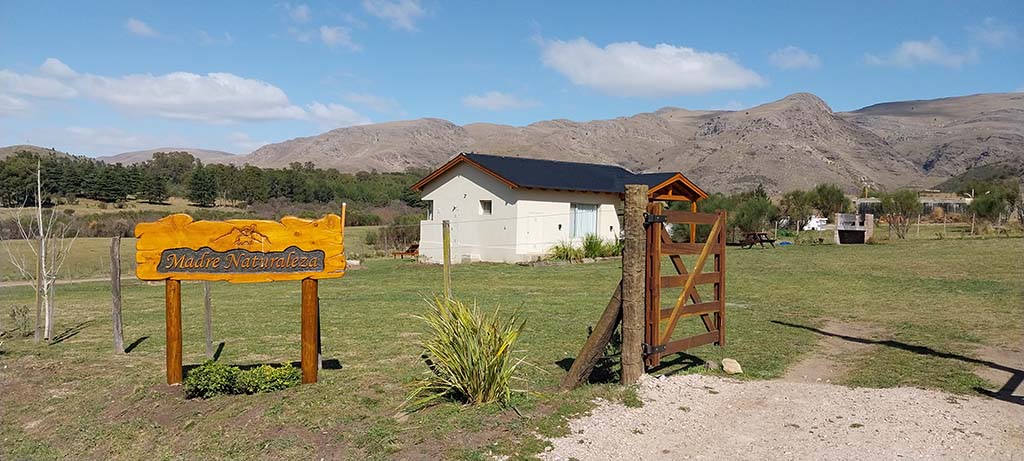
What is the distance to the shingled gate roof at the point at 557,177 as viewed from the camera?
83.6ft

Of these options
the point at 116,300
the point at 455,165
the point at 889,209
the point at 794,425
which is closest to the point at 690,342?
the point at 794,425

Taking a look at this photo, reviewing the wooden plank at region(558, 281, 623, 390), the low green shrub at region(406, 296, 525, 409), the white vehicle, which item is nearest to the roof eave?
the wooden plank at region(558, 281, 623, 390)

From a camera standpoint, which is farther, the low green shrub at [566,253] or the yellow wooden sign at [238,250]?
the low green shrub at [566,253]

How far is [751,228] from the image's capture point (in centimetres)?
3419

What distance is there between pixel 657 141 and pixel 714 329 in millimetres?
132930

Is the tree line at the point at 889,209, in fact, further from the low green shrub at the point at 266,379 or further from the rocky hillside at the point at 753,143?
the rocky hillside at the point at 753,143

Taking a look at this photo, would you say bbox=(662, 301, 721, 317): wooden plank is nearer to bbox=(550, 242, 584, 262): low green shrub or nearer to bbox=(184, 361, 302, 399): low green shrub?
bbox=(184, 361, 302, 399): low green shrub

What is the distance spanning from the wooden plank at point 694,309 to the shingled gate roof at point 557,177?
53.6ft

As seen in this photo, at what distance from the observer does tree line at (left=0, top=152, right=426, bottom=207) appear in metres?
48.8

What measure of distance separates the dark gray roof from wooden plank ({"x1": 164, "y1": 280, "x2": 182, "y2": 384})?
17.9 m

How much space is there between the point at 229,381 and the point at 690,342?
15.7 ft

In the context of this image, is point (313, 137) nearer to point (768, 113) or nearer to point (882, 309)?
point (768, 113)

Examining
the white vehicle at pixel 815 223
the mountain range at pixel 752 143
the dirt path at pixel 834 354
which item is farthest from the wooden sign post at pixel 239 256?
the mountain range at pixel 752 143

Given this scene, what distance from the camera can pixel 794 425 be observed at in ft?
18.5
